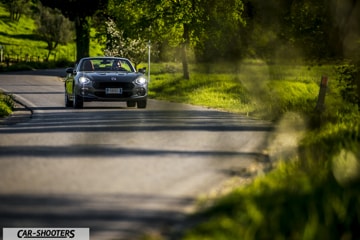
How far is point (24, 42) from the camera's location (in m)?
107

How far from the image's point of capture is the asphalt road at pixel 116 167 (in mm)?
6445

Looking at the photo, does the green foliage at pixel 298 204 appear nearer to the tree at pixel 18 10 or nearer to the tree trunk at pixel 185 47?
the tree trunk at pixel 185 47

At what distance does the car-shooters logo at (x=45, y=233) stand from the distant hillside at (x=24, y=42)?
78.7 metres

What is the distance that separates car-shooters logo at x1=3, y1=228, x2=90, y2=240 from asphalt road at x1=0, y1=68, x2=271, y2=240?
132 millimetres

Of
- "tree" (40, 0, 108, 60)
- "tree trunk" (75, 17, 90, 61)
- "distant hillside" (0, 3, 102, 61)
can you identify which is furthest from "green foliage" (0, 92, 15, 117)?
"distant hillside" (0, 3, 102, 61)

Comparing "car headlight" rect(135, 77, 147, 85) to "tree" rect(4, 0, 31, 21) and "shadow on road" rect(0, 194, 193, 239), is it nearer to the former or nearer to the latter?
"shadow on road" rect(0, 194, 193, 239)

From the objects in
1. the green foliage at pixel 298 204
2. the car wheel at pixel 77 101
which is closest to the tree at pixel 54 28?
the car wheel at pixel 77 101

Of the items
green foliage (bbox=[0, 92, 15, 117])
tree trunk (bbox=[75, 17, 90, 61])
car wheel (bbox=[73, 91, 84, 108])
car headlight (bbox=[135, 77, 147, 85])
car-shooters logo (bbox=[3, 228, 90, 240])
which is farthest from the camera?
tree trunk (bbox=[75, 17, 90, 61])

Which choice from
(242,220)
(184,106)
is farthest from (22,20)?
(242,220)

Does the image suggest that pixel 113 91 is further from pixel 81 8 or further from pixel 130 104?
pixel 81 8

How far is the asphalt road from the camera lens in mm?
6445

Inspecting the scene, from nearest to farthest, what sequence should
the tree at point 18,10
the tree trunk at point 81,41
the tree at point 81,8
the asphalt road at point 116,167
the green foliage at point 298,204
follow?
the green foliage at point 298,204 → the asphalt road at point 116,167 → the tree at point 81,8 → the tree trunk at point 81,41 → the tree at point 18,10

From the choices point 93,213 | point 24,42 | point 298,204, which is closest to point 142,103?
point 93,213

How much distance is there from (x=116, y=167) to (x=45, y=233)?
11.0 ft
